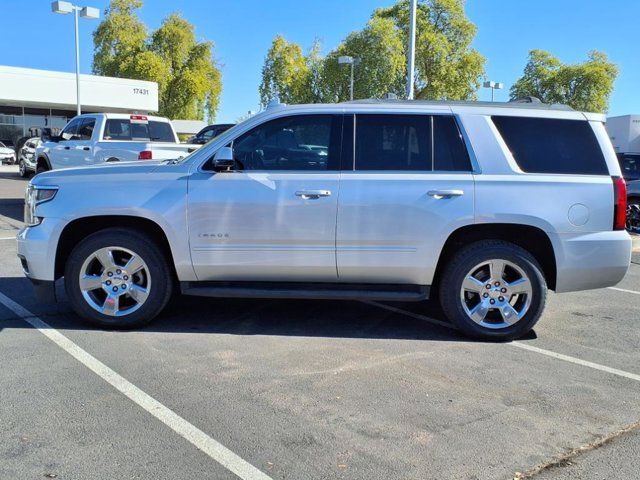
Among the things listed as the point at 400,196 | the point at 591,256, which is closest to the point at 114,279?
the point at 400,196

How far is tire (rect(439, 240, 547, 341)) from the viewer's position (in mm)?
4957

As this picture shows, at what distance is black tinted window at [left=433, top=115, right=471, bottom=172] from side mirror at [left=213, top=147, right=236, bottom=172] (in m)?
1.68

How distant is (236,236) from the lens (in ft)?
16.2

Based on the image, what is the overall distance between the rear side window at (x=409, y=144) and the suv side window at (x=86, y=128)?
9499mm

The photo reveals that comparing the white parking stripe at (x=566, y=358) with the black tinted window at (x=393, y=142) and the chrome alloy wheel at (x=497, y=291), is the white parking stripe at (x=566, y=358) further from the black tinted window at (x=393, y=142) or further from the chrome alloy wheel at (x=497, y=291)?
the black tinted window at (x=393, y=142)

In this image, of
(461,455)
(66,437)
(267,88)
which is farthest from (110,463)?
(267,88)

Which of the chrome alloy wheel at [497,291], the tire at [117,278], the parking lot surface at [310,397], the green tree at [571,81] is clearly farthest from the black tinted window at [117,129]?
the green tree at [571,81]

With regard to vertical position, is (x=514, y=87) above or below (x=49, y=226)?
above

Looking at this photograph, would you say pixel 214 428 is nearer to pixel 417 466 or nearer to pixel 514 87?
pixel 417 466

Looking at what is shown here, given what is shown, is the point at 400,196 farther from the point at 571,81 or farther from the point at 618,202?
the point at 571,81

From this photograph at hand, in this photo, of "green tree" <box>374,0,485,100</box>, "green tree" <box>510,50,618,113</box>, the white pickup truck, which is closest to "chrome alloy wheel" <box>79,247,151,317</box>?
the white pickup truck

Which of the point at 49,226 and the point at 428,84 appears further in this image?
the point at 428,84

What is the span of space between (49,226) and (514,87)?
6151 cm

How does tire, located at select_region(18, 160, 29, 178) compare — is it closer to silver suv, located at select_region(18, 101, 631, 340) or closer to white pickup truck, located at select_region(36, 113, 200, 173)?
white pickup truck, located at select_region(36, 113, 200, 173)
